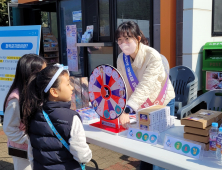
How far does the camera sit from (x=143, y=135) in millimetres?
1854

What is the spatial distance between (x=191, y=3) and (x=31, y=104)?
3.16 meters

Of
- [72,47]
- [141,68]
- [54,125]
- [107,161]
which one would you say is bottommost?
[107,161]

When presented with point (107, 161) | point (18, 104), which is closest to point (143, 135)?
point (18, 104)

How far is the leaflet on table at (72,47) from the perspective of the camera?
6107mm

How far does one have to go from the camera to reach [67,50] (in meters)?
6.36

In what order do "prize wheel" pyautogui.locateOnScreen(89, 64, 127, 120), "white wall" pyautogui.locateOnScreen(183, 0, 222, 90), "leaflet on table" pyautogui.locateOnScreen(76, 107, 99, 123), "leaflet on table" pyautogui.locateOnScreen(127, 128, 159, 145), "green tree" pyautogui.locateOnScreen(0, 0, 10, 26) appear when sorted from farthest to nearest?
"green tree" pyautogui.locateOnScreen(0, 0, 10, 26), "white wall" pyautogui.locateOnScreen(183, 0, 222, 90), "leaflet on table" pyautogui.locateOnScreen(76, 107, 99, 123), "prize wheel" pyautogui.locateOnScreen(89, 64, 127, 120), "leaflet on table" pyautogui.locateOnScreen(127, 128, 159, 145)

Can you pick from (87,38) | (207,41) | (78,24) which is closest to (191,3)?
(207,41)

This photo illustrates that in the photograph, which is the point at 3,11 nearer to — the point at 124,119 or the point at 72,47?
the point at 72,47

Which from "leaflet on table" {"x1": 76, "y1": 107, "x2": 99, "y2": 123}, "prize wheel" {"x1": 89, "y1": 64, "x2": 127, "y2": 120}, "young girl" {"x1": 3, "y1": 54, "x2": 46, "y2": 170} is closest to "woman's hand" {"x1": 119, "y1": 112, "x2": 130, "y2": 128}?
"prize wheel" {"x1": 89, "y1": 64, "x2": 127, "y2": 120}

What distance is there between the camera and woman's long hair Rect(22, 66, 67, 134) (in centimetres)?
166

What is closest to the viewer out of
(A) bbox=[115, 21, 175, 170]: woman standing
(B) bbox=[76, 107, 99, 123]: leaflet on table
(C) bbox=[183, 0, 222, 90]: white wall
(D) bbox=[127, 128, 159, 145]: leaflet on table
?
(D) bbox=[127, 128, 159, 145]: leaflet on table

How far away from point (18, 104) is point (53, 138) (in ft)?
1.85

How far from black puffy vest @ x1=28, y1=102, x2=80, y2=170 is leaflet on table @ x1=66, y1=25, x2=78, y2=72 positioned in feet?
15.2

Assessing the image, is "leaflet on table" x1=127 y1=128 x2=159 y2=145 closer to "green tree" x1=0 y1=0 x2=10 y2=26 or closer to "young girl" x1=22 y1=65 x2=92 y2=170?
"young girl" x1=22 y1=65 x2=92 y2=170
